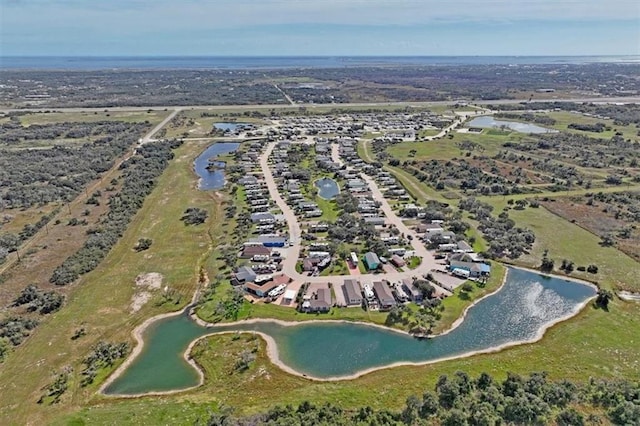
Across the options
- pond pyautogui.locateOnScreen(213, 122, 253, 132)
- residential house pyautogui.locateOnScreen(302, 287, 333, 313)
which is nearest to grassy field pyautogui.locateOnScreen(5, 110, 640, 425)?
residential house pyautogui.locateOnScreen(302, 287, 333, 313)

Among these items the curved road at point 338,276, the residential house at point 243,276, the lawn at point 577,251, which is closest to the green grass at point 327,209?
the curved road at point 338,276

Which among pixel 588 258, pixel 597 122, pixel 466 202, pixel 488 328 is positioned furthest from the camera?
pixel 597 122

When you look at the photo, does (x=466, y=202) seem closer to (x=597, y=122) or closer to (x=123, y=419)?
(x=123, y=419)

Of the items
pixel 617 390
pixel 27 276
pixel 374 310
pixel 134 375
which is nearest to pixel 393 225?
pixel 374 310

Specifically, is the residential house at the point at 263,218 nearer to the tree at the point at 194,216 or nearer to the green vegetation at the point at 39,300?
the tree at the point at 194,216

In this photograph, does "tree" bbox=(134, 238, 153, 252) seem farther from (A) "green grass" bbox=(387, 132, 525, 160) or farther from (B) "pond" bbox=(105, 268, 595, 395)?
(A) "green grass" bbox=(387, 132, 525, 160)

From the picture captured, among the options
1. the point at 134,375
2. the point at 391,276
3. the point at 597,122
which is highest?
the point at 597,122

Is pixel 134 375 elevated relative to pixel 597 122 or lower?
lower
